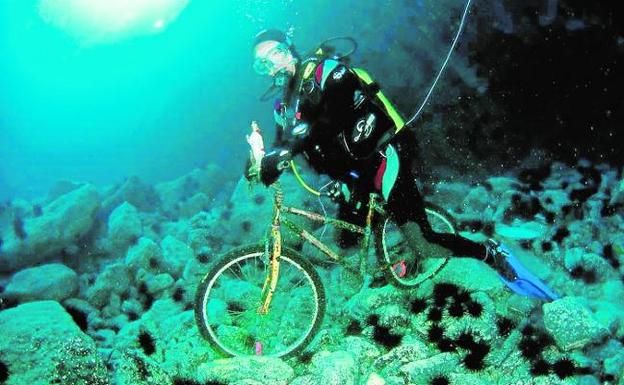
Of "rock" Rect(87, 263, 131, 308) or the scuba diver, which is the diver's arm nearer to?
the scuba diver

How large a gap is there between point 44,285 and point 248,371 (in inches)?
197

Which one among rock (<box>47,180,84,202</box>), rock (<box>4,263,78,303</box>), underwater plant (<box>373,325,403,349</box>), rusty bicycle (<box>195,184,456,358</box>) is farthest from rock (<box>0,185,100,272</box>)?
underwater plant (<box>373,325,403,349</box>)

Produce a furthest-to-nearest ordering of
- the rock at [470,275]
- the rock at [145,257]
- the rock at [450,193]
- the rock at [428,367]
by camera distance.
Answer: the rock at [450,193], the rock at [145,257], the rock at [470,275], the rock at [428,367]

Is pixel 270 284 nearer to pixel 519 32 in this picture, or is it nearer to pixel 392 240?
pixel 392 240

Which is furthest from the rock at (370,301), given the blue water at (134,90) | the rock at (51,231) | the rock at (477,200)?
the blue water at (134,90)

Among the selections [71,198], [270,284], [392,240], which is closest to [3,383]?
[270,284]

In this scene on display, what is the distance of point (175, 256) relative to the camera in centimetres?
808

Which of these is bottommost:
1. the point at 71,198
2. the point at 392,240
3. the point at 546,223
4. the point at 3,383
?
the point at 546,223

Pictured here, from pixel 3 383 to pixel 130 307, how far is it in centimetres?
308

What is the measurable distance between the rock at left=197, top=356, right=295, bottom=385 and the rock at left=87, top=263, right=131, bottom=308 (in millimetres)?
3907

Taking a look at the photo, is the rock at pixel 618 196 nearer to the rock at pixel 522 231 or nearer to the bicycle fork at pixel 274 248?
the rock at pixel 522 231

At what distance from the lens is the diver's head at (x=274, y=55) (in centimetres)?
434

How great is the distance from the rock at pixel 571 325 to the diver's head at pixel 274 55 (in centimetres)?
410

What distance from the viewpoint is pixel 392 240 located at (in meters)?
6.38
